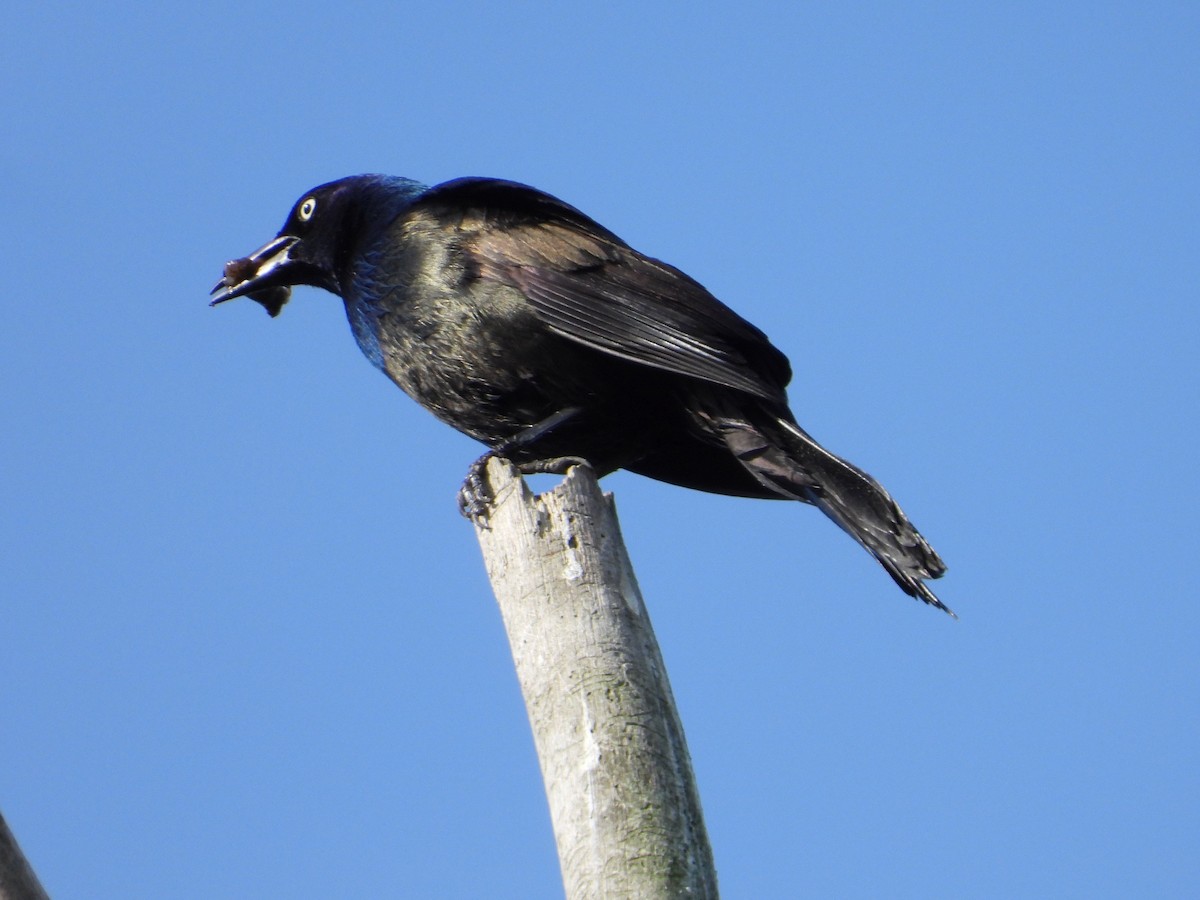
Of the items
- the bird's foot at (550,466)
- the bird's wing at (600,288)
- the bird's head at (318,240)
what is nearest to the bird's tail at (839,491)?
the bird's wing at (600,288)

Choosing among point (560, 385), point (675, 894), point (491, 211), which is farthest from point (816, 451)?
point (675, 894)

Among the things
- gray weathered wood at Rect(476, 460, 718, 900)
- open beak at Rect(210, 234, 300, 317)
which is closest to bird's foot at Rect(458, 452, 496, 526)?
gray weathered wood at Rect(476, 460, 718, 900)

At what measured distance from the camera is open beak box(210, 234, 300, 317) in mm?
6473

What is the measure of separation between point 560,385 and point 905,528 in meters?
1.43

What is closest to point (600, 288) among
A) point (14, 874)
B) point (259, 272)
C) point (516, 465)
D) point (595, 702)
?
point (516, 465)

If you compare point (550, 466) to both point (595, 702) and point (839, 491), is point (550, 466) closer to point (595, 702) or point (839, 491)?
point (839, 491)

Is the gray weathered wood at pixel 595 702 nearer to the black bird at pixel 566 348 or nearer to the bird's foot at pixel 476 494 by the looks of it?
the bird's foot at pixel 476 494

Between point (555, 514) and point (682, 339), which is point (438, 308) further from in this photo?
point (555, 514)

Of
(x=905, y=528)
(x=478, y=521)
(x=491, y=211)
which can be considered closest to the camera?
(x=478, y=521)

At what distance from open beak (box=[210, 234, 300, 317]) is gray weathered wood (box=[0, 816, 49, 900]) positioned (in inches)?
151

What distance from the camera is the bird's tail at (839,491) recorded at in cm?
452

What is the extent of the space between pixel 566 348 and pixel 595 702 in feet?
7.23

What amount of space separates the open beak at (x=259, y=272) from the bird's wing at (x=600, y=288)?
0.97 meters

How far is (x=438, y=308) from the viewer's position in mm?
5441
